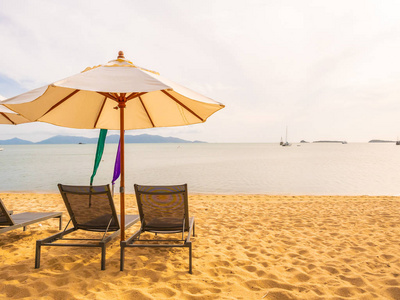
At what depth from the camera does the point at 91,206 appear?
3420 mm

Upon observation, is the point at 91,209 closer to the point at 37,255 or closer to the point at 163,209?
the point at 37,255

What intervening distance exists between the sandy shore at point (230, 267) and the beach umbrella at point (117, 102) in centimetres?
70

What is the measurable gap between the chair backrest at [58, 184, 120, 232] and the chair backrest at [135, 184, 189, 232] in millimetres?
391

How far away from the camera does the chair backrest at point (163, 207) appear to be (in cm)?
342

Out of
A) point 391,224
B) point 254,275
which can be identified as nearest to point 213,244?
point 254,275

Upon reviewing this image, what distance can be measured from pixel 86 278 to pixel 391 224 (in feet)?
19.6

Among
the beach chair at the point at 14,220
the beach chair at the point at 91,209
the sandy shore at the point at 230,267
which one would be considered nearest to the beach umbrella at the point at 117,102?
the beach chair at the point at 91,209

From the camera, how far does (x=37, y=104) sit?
148 inches

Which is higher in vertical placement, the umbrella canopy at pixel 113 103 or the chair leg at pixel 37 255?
the umbrella canopy at pixel 113 103

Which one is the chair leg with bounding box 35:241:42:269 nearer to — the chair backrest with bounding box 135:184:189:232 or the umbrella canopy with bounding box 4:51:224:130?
the chair backrest with bounding box 135:184:189:232

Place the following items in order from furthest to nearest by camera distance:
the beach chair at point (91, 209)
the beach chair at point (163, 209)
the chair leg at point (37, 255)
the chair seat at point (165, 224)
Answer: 1. the chair seat at point (165, 224)
2. the beach chair at point (163, 209)
3. the beach chair at point (91, 209)
4. the chair leg at point (37, 255)

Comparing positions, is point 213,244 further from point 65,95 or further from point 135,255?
point 65,95

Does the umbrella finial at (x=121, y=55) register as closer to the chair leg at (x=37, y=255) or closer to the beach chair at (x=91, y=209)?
the beach chair at (x=91, y=209)

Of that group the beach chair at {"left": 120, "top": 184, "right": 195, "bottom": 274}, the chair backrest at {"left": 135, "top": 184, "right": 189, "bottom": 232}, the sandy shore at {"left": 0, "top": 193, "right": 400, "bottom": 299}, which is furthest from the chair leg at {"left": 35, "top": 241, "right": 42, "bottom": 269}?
the chair backrest at {"left": 135, "top": 184, "right": 189, "bottom": 232}
